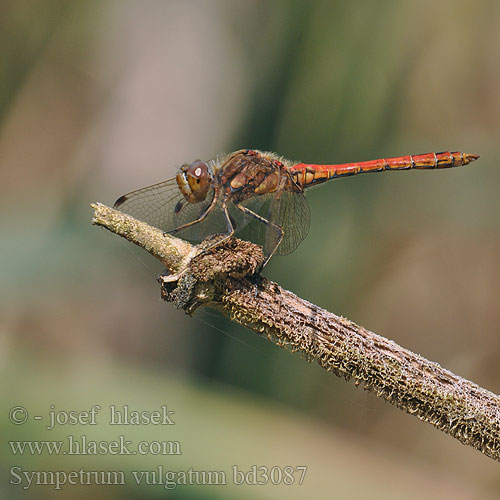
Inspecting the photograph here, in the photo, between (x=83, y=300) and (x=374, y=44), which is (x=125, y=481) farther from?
(x=374, y=44)

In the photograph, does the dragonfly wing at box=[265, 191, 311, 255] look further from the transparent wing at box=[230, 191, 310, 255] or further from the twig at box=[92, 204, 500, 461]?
the twig at box=[92, 204, 500, 461]

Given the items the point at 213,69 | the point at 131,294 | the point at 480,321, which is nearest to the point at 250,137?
the point at 213,69

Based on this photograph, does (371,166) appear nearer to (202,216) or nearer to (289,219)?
(289,219)

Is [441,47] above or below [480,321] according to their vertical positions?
above

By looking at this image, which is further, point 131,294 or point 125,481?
point 131,294

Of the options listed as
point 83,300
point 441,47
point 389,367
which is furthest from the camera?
point 441,47

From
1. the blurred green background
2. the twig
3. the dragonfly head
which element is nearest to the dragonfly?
the dragonfly head

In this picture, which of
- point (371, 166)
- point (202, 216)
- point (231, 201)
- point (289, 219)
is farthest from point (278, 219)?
point (371, 166)
